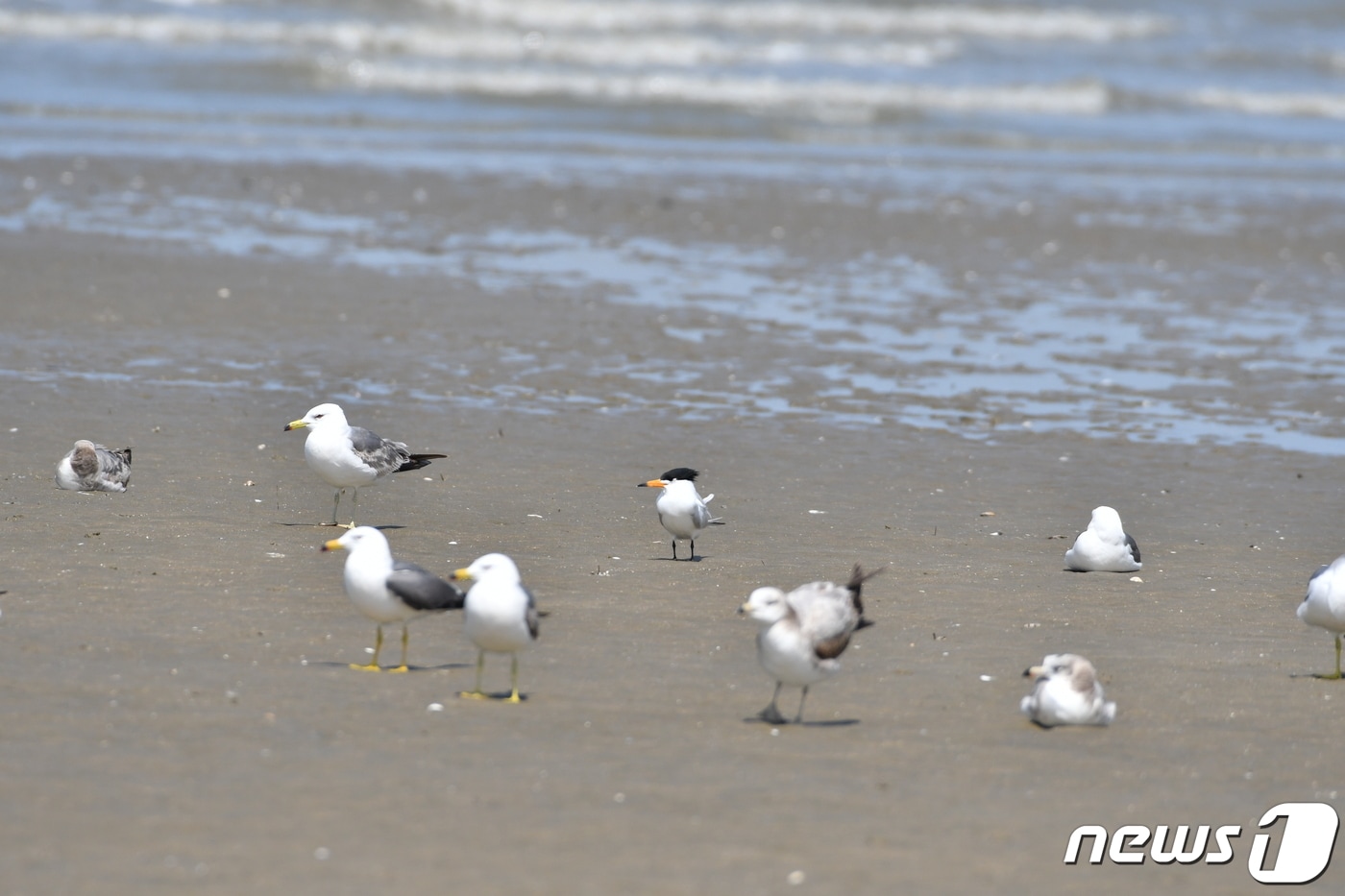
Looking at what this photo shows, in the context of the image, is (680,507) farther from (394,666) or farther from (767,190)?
(767,190)

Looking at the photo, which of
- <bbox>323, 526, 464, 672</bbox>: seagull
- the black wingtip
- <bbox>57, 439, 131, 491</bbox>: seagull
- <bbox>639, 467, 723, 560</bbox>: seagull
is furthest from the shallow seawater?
<bbox>323, 526, 464, 672</bbox>: seagull

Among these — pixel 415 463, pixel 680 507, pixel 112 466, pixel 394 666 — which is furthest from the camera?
pixel 415 463

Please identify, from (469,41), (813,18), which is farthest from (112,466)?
(813,18)

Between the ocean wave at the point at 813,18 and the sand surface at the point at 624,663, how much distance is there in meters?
39.8

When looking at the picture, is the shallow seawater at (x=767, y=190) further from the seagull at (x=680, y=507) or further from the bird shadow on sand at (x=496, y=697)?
A: the bird shadow on sand at (x=496, y=697)

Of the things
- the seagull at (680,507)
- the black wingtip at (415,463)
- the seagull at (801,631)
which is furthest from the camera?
the black wingtip at (415,463)

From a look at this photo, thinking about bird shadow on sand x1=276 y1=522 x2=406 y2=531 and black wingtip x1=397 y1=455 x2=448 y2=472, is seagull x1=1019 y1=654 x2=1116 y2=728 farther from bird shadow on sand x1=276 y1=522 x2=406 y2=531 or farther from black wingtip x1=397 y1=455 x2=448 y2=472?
black wingtip x1=397 y1=455 x2=448 y2=472

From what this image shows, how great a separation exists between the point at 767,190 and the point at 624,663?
20.0m

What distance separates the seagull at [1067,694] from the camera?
779 cm

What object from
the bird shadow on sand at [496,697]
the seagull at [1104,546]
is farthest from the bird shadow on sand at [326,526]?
the seagull at [1104,546]

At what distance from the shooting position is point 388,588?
802 centimetres

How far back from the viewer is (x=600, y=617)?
31.3 feet

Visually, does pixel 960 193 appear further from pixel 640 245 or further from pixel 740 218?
pixel 640 245

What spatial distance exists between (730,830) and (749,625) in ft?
10.2
